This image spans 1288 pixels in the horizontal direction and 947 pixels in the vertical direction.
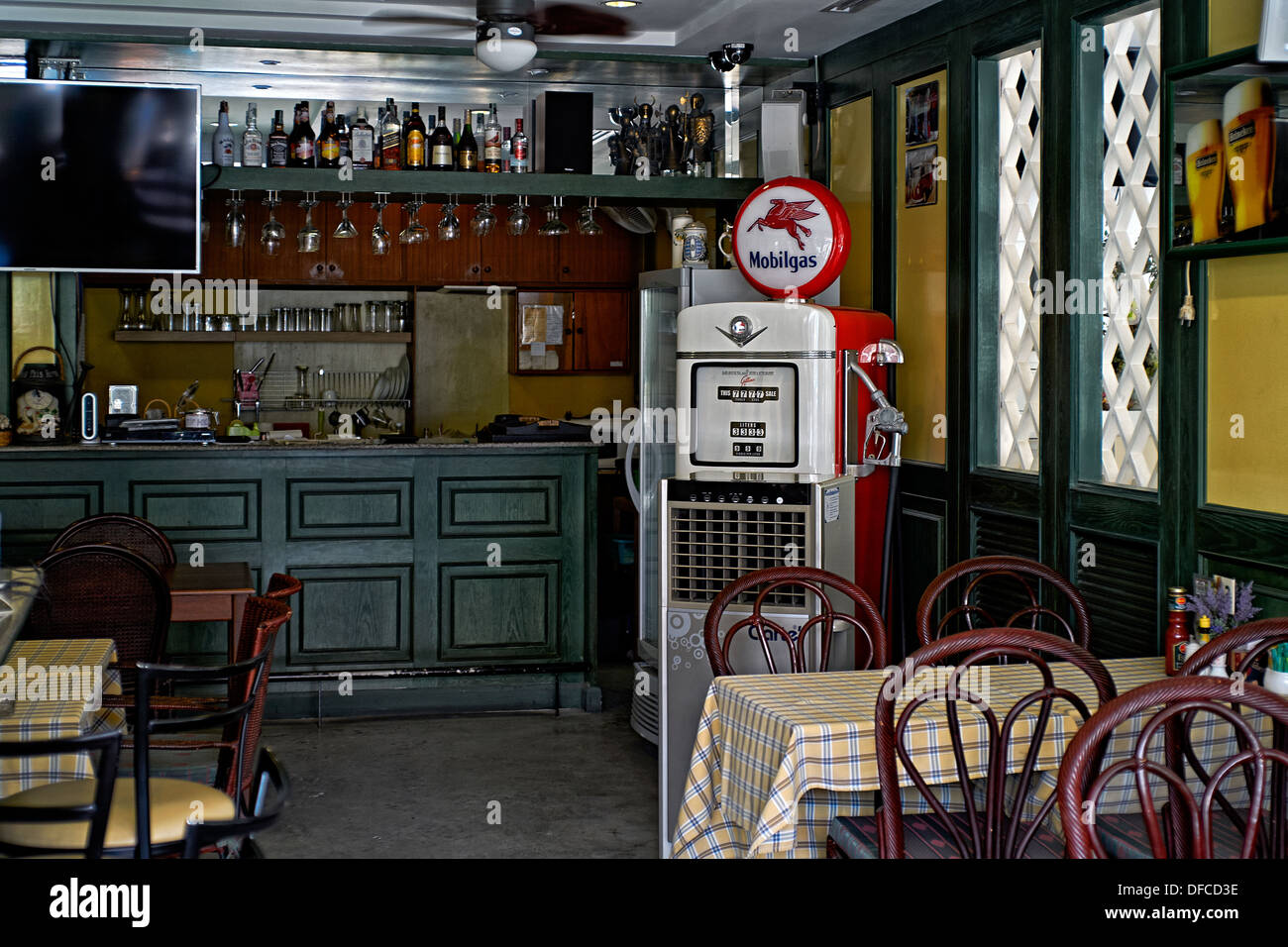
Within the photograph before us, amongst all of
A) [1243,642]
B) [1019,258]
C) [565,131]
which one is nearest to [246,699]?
[1243,642]

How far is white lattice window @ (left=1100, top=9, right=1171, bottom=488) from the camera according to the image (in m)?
3.99

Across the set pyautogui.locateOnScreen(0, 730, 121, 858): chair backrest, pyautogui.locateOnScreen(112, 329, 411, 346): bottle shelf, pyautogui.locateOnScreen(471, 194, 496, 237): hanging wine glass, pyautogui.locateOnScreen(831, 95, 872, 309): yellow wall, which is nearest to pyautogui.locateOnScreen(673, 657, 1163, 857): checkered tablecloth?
pyautogui.locateOnScreen(0, 730, 121, 858): chair backrest

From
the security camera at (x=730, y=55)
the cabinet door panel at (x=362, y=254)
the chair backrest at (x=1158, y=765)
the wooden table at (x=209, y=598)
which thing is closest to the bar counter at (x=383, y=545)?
the wooden table at (x=209, y=598)

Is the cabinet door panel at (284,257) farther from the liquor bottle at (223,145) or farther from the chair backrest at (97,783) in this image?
the chair backrest at (97,783)

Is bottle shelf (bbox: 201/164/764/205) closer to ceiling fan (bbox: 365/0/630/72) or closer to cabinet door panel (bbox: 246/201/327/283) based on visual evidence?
ceiling fan (bbox: 365/0/630/72)

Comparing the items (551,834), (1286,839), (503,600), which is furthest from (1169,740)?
(503,600)

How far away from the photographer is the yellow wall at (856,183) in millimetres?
5594

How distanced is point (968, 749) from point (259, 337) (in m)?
7.70

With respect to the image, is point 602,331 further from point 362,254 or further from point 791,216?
point 791,216

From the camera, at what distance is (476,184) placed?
6027 millimetres

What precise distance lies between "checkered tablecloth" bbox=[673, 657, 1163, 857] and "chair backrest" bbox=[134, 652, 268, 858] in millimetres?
1004

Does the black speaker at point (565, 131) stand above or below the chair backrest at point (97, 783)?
above

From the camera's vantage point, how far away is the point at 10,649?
3.37 m
